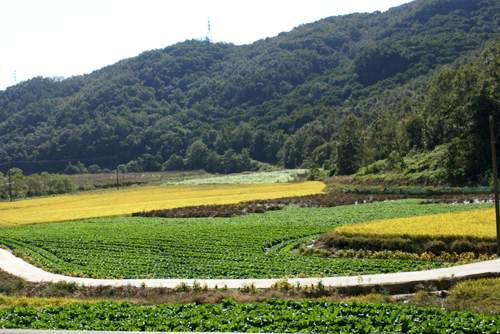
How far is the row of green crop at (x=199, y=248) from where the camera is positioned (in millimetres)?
18469

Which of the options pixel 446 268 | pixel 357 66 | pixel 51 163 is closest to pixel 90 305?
pixel 446 268

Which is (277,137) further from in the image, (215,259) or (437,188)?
(215,259)

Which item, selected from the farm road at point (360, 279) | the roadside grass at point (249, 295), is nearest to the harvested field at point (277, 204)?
the farm road at point (360, 279)

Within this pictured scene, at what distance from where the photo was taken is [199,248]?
77.6ft

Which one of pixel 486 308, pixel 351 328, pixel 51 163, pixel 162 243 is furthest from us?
pixel 51 163

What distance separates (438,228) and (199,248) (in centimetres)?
1414

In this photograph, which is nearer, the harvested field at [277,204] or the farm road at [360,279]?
the farm road at [360,279]

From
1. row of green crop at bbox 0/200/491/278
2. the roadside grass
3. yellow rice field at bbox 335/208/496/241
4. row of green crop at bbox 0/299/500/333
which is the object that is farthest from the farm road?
yellow rice field at bbox 335/208/496/241

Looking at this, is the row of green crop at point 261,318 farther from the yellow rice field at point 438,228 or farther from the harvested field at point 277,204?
the harvested field at point 277,204

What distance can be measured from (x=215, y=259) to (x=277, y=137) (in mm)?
159769

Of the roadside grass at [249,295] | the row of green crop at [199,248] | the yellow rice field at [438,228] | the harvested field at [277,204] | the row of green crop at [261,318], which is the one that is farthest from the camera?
the harvested field at [277,204]

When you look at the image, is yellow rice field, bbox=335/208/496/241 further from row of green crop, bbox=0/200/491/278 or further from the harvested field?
the harvested field

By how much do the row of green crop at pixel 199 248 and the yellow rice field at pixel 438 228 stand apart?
3542 mm

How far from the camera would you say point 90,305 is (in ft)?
42.9
